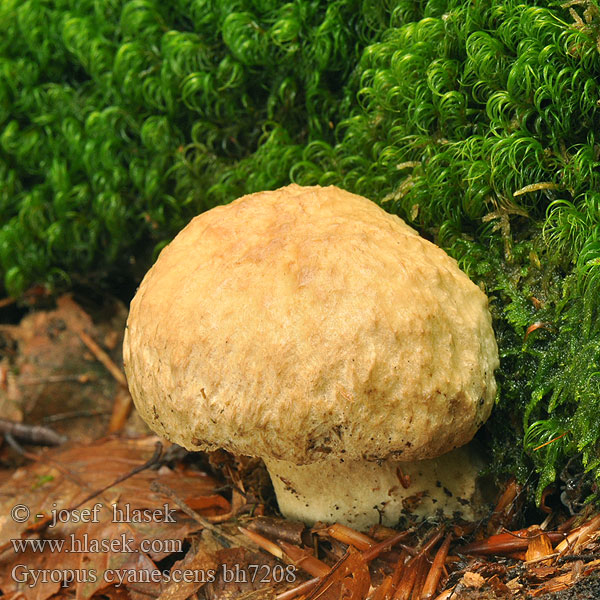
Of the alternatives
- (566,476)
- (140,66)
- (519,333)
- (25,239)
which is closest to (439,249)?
(519,333)

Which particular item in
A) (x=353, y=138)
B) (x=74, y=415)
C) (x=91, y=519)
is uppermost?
(x=353, y=138)

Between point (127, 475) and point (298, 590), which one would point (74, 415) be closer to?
point (127, 475)

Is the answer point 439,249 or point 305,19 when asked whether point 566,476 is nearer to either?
point 439,249

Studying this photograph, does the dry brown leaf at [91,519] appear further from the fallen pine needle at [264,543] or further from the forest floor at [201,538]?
the fallen pine needle at [264,543]

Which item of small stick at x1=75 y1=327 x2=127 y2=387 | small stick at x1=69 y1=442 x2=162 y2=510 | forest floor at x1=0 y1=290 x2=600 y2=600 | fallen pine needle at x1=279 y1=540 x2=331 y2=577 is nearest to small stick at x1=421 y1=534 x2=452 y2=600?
forest floor at x1=0 y1=290 x2=600 y2=600

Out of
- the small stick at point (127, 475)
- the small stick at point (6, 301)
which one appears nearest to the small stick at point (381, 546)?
the small stick at point (127, 475)

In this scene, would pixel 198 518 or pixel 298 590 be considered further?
pixel 198 518

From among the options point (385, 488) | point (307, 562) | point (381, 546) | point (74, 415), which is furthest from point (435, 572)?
point (74, 415)
